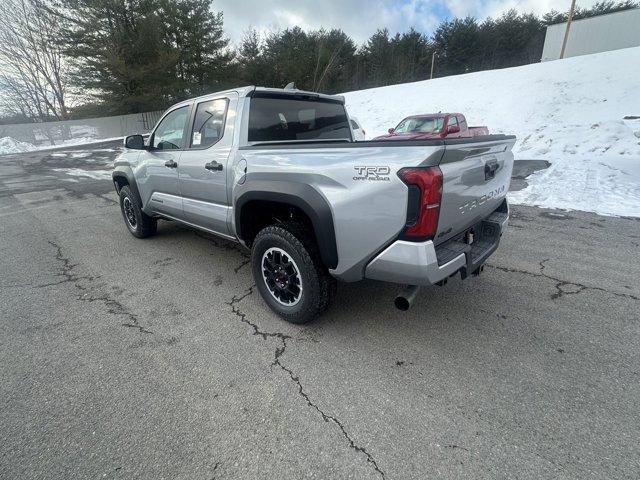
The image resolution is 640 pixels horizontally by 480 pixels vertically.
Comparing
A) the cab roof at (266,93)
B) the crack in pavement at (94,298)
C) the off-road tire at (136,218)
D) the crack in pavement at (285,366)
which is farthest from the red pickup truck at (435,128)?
the crack in pavement at (94,298)

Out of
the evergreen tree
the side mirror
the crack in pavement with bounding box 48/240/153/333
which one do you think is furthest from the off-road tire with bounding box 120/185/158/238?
the evergreen tree

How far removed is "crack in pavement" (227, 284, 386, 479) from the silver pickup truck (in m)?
0.23

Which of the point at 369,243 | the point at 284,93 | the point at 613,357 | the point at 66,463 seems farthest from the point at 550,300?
the point at 66,463

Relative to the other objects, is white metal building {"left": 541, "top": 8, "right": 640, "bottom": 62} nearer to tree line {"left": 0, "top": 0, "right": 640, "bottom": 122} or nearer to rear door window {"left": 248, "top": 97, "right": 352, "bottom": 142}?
tree line {"left": 0, "top": 0, "right": 640, "bottom": 122}

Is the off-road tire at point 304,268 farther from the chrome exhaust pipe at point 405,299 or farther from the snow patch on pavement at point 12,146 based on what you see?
the snow patch on pavement at point 12,146

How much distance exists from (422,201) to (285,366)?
1.48m

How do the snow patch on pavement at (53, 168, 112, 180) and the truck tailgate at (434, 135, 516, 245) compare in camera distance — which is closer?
the truck tailgate at (434, 135, 516, 245)

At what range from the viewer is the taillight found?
1955mm

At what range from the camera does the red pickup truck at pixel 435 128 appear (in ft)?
35.3

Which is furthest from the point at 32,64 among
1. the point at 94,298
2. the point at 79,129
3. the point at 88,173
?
the point at 94,298

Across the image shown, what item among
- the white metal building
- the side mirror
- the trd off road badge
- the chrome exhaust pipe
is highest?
the white metal building

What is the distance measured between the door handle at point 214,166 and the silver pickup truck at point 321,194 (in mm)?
17

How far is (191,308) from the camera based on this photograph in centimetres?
323

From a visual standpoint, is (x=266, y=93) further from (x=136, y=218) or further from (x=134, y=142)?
(x=136, y=218)
